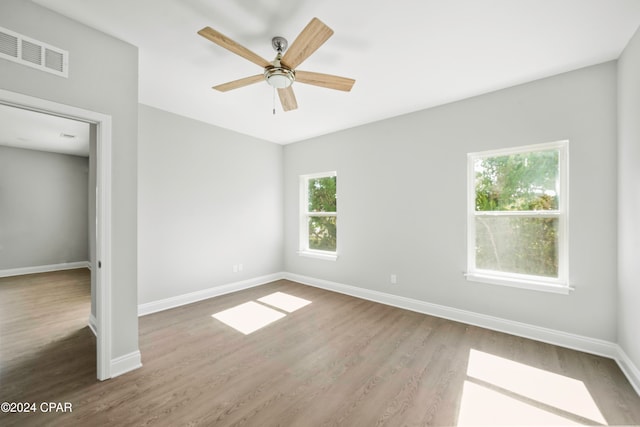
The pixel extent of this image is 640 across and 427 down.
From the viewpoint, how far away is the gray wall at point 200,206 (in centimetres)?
351

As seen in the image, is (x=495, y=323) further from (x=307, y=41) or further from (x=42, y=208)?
(x=42, y=208)

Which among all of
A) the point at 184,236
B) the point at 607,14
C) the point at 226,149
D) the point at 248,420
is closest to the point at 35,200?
the point at 184,236

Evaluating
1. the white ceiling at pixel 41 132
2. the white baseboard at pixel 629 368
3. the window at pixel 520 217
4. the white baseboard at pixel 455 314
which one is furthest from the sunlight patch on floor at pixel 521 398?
the white ceiling at pixel 41 132

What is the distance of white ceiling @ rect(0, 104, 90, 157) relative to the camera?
2.67m

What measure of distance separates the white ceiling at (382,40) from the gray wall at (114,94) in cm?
12

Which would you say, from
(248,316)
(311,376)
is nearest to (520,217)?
(311,376)

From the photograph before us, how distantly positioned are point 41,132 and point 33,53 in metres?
2.19

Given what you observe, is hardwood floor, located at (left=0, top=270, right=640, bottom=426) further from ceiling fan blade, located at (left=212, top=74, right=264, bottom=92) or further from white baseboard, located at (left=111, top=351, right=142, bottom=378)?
ceiling fan blade, located at (left=212, top=74, right=264, bottom=92)

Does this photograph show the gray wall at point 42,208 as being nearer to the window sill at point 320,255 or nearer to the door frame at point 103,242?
the door frame at point 103,242

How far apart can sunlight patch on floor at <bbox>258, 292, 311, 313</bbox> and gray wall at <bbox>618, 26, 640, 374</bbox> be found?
3.31 m

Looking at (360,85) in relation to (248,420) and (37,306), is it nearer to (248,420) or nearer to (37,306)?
(248,420)

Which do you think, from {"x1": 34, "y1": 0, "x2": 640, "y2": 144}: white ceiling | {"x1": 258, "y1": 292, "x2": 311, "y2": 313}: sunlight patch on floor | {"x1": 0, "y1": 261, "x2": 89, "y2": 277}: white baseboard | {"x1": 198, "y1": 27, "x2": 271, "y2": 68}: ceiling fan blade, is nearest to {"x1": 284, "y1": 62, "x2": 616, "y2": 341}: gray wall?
{"x1": 34, "y1": 0, "x2": 640, "y2": 144}: white ceiling

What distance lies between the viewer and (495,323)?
299 centimetres

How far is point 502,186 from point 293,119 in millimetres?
2964
